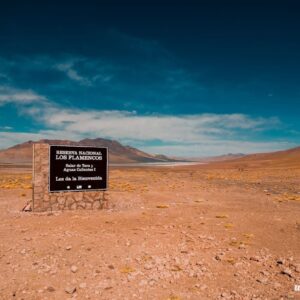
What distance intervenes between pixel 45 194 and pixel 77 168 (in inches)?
82.1

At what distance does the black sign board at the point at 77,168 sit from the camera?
56.5 ft

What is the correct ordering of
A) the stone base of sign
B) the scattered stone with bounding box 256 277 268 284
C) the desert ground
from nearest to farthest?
the desert ground < the scattered stone with bounding box 256 277 268 284 < the stone base of sign

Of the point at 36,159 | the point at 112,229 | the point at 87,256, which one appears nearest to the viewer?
the point at 87,256

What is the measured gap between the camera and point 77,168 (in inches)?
706

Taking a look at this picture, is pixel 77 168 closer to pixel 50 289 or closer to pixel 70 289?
pixel 50 289

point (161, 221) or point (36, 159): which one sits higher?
point (36, 159)

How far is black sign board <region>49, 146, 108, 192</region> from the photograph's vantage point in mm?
17219

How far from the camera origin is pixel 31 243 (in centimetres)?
1069

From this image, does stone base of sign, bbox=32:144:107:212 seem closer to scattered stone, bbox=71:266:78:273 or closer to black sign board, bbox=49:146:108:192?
black sign board, bbox=49:146:108:192

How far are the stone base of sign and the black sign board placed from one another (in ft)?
0.81

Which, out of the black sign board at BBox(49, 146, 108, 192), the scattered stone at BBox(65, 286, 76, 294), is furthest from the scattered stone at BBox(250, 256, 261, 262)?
the black sign board at BBox(49, 146, 108, 192)

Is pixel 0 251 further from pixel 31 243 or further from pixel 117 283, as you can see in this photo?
pixel 117 283

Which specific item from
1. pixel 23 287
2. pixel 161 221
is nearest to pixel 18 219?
pixel 161 221

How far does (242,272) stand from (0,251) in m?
6.75
